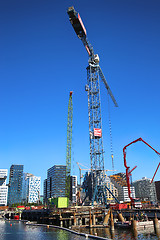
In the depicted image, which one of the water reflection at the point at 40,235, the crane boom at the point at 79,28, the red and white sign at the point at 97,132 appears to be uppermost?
the crane boom at the point at 79,28

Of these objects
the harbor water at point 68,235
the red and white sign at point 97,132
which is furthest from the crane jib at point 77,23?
the harbor water at point 68,235

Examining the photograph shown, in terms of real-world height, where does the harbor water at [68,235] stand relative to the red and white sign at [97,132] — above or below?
below

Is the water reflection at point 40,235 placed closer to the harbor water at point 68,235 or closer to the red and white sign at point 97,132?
the harbor water at point 68,235

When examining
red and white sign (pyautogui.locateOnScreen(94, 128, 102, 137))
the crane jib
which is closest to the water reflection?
red and white sign (pyautogui.locateOnScreen(94, 128, 102, 137))

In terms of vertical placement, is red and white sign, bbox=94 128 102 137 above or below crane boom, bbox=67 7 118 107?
below

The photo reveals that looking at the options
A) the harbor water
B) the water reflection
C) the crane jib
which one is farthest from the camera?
the crane jib

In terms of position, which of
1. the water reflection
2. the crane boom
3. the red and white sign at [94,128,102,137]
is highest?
the crane boom

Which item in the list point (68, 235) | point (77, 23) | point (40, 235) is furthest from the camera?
point (77, 23)

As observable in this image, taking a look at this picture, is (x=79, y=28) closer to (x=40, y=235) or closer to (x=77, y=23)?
(x=77, y=23)

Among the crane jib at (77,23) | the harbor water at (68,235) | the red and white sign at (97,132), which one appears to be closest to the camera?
the harbor water at (68,235)

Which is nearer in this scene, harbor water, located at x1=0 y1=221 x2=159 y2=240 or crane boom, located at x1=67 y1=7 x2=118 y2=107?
harbor water, located at x1=0 y1=221 x2=159 y2=240

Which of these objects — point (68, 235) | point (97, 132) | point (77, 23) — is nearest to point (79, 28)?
point (77, 23)

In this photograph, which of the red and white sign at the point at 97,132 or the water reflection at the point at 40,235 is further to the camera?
the red and white sign at the point at 97,132

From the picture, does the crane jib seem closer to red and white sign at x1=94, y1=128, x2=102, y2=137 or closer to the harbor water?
red and white sign at x1=94, y1=128, x2=102, y2=137
